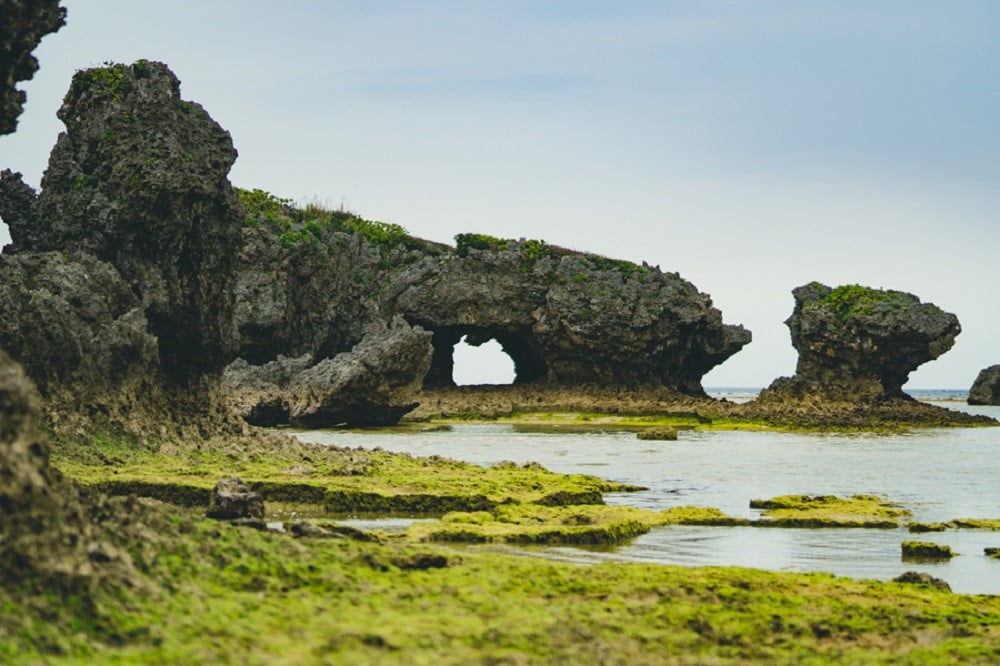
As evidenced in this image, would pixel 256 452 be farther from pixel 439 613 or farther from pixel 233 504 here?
pixel 439 613

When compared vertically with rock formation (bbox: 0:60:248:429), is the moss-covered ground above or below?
below

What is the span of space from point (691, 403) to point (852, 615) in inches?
2233

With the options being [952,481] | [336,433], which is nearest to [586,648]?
[952,481]

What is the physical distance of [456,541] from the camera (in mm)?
17766

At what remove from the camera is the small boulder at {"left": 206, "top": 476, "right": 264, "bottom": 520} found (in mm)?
16875

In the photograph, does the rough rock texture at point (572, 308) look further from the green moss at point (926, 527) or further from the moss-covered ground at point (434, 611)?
the moss-covered ground at point (434, 611)

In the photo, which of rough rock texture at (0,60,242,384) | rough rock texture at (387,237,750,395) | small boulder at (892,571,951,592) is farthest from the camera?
rough rock texture at (387,237,750,395)

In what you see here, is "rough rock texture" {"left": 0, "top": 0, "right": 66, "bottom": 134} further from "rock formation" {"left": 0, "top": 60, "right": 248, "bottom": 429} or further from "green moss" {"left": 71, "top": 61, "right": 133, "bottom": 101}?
"green moss" {"left": 71, "top": 61, "right": 133, "bottom": 101}

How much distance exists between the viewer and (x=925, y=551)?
60.8ft

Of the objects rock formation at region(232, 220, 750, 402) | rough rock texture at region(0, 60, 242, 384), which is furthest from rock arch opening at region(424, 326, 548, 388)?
rough rock texture at region(0, 60, 242, 384)

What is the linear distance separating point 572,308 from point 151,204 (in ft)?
151

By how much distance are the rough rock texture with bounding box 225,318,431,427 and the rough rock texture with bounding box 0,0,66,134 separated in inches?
1455

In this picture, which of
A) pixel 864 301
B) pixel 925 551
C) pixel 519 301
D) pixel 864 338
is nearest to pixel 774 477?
pixel 925 551

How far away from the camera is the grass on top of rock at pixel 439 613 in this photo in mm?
8766
